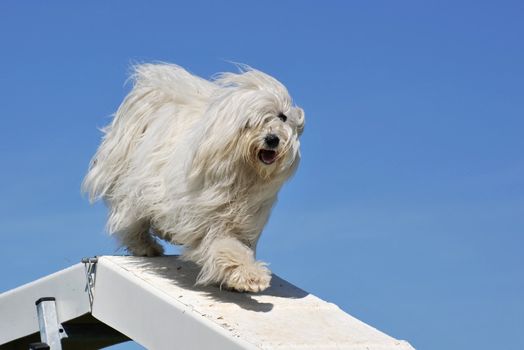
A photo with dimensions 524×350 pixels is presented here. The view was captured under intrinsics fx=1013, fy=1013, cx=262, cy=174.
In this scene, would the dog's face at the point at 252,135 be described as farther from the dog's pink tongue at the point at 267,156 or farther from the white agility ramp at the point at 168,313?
the white agility ramp at the point at 168,313

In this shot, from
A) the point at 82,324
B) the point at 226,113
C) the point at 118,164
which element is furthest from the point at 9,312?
the point at 226,113

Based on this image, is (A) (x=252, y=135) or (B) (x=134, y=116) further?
(B) (x=134, y=116)

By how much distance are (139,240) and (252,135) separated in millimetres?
1487

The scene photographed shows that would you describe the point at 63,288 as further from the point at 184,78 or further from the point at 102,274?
the point at 184,78

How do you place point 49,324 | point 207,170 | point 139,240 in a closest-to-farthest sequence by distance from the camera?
point 207,170 < point 49,324 < point 139,240

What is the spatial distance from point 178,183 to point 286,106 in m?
0.82

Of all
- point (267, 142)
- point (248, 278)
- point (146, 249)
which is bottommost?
point (248, 278)

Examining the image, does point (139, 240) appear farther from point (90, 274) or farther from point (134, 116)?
point (134, 116)

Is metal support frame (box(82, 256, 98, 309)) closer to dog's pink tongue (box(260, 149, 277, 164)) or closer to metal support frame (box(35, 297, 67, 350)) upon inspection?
metal support frame (box(35, 297, 67, 350))

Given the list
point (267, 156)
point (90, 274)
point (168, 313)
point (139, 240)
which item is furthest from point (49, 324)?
point (267, 156)

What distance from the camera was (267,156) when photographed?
5.74m

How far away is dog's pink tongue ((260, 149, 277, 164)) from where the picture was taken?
5.72 metres

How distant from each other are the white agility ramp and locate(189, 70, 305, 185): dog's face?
757 mm

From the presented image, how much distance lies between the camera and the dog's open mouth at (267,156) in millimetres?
5723
